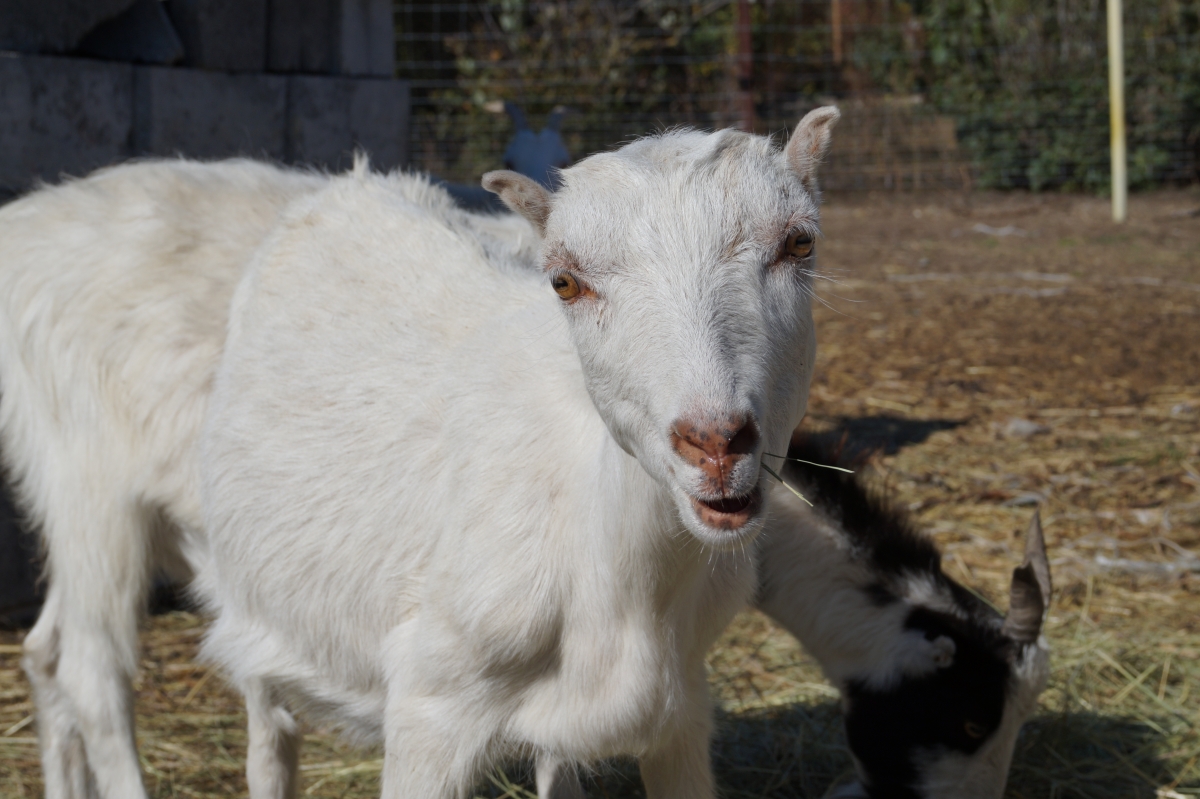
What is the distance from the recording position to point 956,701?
10.9ft

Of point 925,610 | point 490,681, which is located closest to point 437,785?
point 490,681

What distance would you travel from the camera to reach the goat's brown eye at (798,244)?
195cm

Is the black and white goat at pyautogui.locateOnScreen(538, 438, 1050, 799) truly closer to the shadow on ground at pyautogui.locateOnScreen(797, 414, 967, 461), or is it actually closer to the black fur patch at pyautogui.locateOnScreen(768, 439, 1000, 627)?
the black fur patch at pyautogui.locateOnScreen(768, 439, 1000, 627)

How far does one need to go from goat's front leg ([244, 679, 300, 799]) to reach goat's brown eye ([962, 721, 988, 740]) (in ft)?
5.95

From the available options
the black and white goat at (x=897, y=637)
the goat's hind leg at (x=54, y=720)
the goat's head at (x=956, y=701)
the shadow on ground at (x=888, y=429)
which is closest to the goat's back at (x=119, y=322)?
the goat's hind leg at (x=54, y=720)

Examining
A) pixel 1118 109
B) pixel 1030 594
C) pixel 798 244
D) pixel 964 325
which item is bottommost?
pixel 1030 594

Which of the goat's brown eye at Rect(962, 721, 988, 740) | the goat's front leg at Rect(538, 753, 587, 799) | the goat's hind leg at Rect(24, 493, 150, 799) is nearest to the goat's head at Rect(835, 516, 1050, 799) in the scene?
the goat's brown eye at Rect(962, 721, 988, 740)

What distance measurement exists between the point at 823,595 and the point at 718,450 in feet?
6.73

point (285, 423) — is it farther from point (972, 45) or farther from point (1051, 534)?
point (972, 45)

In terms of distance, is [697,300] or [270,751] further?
[270,751]

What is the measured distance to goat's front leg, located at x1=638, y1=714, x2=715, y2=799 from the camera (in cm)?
246

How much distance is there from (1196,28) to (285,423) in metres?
15.4

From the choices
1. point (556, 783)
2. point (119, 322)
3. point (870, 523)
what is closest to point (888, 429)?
point (870, 523)

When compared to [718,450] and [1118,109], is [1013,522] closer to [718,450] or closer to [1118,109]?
[718,450]
